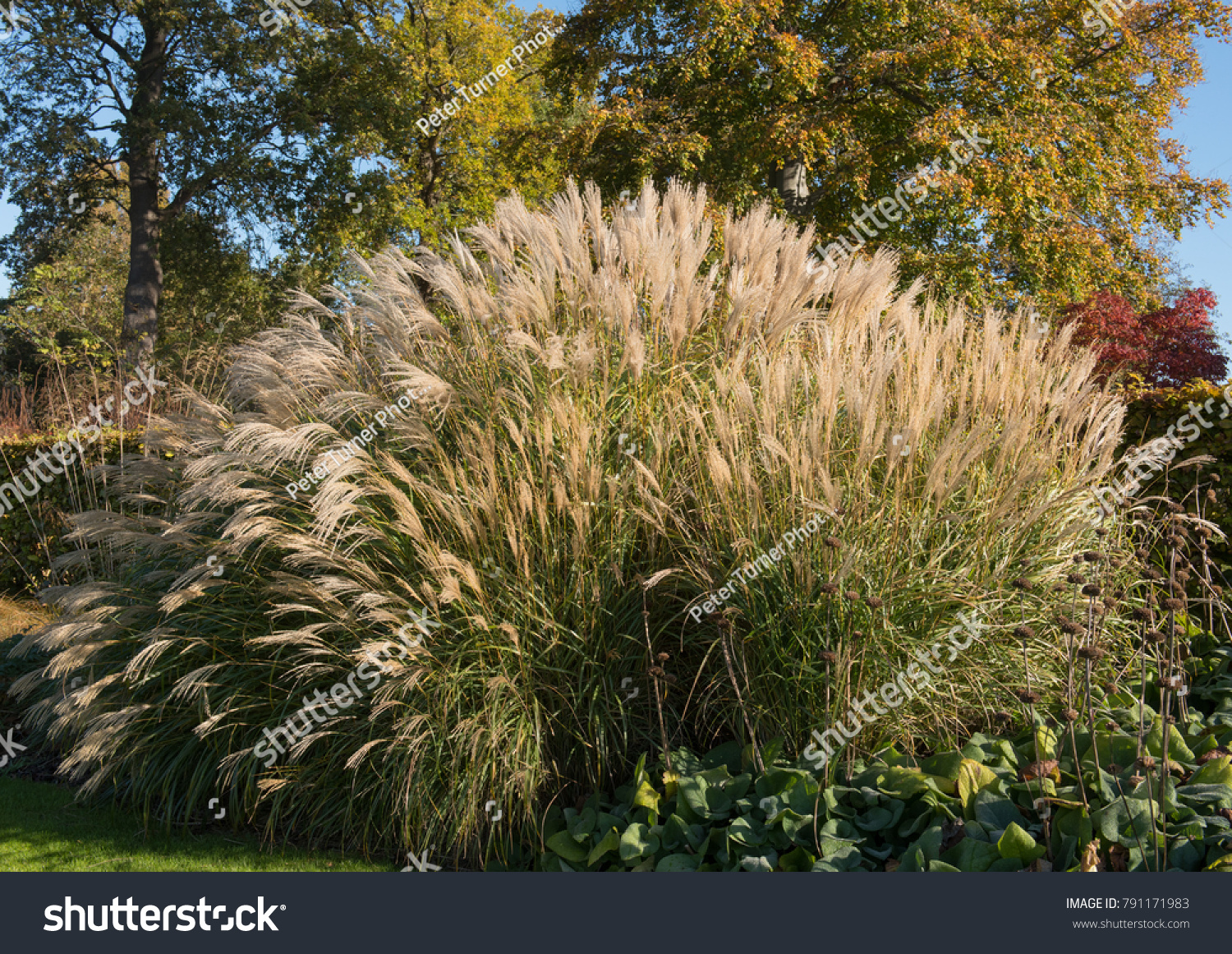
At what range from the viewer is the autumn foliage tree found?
14.2m

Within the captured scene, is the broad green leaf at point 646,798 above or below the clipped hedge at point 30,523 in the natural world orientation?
below

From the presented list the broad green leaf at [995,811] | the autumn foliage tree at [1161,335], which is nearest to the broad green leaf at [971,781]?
the broad green leaf at [995,811]

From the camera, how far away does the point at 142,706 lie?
3768 mm

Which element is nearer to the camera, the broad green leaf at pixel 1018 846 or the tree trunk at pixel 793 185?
the broad green leaf at pixel 1018 846

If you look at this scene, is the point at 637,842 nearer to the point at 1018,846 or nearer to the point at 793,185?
the point at 1018,846

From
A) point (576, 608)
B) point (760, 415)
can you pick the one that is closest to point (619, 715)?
Answer: point (576, 608)

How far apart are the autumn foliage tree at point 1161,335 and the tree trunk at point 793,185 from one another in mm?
4813

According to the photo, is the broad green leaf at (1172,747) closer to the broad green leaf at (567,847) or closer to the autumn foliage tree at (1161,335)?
the broad green leaf at (567,847)

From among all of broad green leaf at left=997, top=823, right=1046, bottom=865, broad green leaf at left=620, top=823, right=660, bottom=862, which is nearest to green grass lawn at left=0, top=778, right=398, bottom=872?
broad green leaf at left=620, top=823, right=660, bottom=862

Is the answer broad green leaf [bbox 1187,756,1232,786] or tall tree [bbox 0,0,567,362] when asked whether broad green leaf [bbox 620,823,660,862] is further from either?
tall tree [bbox 0,0,567,362]

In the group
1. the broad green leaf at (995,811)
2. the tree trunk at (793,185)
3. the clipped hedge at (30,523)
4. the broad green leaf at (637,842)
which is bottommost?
the broad green leaf at (637,842)

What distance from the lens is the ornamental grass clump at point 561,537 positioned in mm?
3258

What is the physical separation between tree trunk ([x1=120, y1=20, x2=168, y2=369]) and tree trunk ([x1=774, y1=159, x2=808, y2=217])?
1291 centimetres

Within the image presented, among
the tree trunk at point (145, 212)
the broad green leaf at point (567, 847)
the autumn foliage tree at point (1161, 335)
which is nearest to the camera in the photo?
the broad green leaf at point (567, 847)
